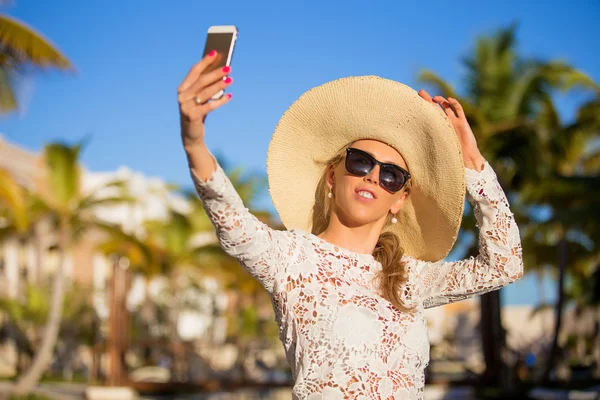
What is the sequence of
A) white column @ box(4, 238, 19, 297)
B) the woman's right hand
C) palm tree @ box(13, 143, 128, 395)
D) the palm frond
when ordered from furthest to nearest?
white column @ box(4, 238, 19, 297) → palm tree @ box(13, 143, 128, 395) → the palm frond → the woman's right hand

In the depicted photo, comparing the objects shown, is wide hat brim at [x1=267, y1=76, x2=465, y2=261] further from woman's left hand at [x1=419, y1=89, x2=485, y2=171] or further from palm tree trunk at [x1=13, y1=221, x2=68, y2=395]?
palm tree trunk at [x1=13, y1=221, x2=68, y2=395]

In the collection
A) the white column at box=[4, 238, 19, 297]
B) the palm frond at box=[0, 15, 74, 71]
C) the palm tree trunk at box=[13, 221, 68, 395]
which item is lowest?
the palm tree trunk at box=[13, 221, 68, 395]

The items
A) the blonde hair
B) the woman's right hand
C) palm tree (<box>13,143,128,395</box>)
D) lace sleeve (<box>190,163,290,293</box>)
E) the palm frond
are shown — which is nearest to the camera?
the woman's right hand

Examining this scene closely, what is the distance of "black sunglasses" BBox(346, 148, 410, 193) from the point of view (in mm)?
2803

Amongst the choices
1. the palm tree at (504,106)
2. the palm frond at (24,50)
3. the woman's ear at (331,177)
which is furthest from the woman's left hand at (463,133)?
the palm tree at (504,106)

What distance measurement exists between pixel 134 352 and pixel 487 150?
2264 centimetres

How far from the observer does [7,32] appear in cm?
1238

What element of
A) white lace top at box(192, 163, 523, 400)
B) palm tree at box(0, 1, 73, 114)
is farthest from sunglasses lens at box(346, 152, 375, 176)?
palm tree at box(0, 1, 73, 114)

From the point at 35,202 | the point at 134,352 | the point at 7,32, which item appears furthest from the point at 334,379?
the point at 134,352

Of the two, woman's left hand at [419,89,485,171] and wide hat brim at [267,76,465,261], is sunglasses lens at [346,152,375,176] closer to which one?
wide hat brim at [267,76,465,261]

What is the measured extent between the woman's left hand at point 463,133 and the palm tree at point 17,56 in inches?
432

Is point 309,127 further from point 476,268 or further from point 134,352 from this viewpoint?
point 134,352

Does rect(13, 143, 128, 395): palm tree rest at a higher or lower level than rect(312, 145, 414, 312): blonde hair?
higher

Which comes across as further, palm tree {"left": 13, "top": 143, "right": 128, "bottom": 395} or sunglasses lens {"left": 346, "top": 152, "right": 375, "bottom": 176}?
palm tree {"left": 13, "top": 143, "right": 128, "bottom": 395}
